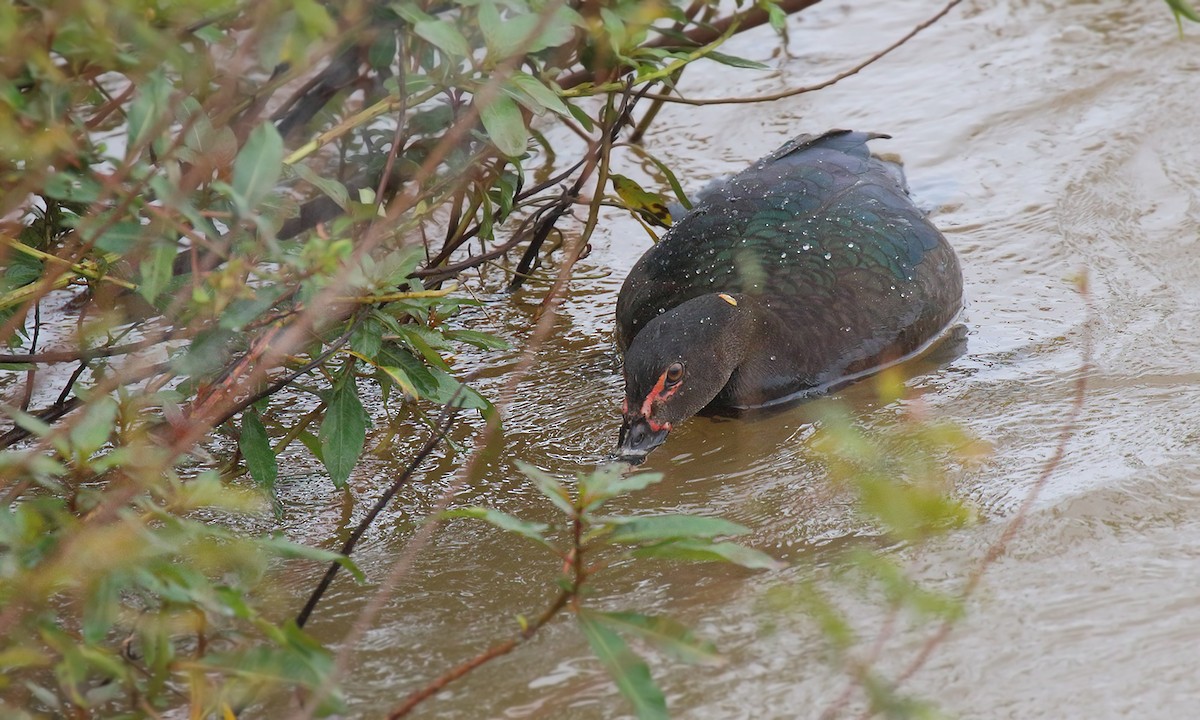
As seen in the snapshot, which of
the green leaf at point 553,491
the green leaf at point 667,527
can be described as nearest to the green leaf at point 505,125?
the green leaf at point 553,491

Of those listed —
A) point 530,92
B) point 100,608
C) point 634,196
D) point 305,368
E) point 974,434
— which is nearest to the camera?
point 100,608

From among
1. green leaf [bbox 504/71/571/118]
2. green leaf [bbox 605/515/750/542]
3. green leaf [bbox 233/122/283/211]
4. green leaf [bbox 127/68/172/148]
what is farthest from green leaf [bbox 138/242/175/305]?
green leaf [bbox 605/515/750/542]

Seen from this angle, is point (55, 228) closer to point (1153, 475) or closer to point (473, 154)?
point (473, 154)

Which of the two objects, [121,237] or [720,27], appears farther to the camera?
[720,27]

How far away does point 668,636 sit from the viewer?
2.46 meters

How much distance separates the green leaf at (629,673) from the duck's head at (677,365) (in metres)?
1.72

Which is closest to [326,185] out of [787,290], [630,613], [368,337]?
[368,337]

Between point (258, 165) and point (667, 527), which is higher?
point (258, 165)

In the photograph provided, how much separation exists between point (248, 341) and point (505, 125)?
0.80 metres

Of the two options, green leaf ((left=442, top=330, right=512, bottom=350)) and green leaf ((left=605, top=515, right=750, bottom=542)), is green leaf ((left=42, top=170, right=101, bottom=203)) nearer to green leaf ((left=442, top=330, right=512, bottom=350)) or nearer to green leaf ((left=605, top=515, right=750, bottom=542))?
green leaf ((left=442, top=330, right=512, bottom=350))

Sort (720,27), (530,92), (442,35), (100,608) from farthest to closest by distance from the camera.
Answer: (720,27), (530,92), (442,35), (100,608)

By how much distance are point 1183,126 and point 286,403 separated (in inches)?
159

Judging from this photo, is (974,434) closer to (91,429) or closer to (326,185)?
(326,185)

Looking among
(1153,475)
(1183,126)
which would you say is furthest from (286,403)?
(1183,126)
